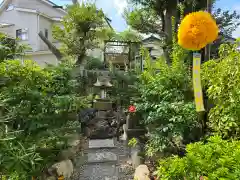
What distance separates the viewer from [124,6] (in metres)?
7.25

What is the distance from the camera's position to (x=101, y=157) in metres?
4.15

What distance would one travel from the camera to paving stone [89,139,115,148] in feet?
15.3

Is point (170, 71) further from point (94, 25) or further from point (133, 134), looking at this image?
point (94, 25)

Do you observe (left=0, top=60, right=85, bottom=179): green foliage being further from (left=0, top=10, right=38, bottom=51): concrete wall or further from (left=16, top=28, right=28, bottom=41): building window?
(left=16, top=28, right=28, bottom=41): building window

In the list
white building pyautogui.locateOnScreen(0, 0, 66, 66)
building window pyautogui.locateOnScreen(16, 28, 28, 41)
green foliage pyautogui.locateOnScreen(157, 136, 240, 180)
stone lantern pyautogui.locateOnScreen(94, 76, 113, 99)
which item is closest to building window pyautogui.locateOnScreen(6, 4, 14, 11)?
white building pyautogui.locateOnScreen(0, 0, 66, 66)

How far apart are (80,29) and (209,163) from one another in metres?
6.75

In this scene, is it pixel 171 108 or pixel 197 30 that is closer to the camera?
pixel 197 30

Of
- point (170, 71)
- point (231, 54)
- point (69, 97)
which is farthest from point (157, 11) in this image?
point (231, 54)

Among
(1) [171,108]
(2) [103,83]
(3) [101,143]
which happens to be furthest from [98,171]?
(2) [103,83]

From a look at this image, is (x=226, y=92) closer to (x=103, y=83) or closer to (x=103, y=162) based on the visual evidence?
(x=103, y=162)

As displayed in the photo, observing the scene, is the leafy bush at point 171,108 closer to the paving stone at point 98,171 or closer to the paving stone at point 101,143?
the paving stone at point 98,171

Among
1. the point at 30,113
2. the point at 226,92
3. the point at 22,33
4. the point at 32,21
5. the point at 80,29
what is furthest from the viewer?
the point at 22,33

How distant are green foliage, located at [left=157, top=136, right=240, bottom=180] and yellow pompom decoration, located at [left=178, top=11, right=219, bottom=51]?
1282 mm

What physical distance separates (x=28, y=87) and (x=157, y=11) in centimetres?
507
